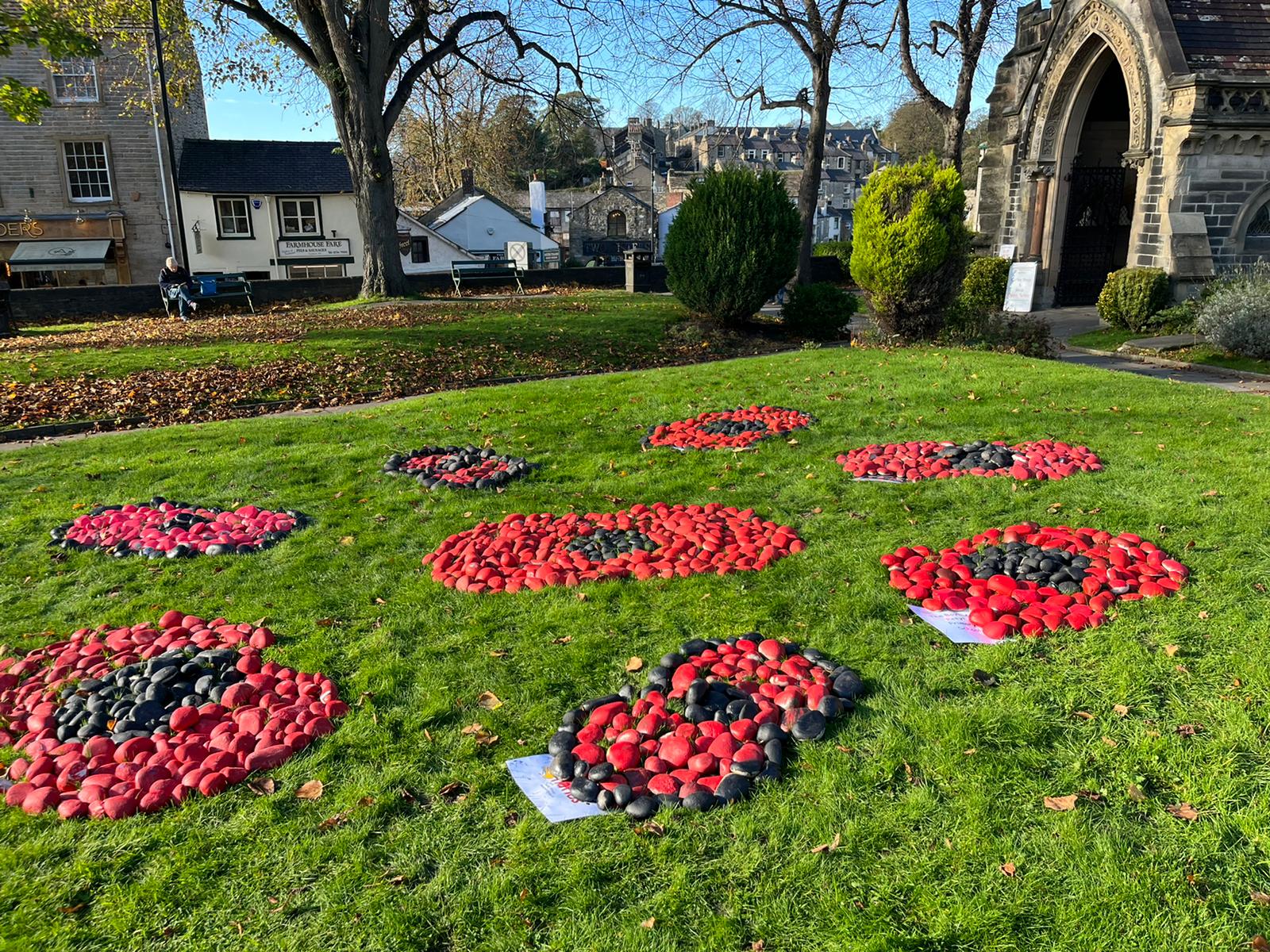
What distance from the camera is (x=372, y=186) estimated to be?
20.2 m

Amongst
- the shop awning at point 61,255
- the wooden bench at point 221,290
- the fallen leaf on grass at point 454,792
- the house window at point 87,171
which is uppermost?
the house window at point 87,171

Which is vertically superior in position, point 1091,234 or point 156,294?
point 1091,234

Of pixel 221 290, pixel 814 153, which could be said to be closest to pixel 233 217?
pixel 221 290

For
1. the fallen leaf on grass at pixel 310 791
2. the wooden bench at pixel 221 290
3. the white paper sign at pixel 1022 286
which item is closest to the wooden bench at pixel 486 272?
the wooden bench at pixel 221 290

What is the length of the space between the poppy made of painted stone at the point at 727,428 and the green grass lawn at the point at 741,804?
139 cm

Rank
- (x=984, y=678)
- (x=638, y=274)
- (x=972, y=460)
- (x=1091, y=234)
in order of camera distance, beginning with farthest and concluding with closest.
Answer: (x=638, y=274), (x=1091, y=234), (x=972, y=460), (x=984, y=678)

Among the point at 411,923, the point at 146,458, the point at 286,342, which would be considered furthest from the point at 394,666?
the point at 286,342

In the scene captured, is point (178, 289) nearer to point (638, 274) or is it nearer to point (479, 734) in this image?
point (638, 274)

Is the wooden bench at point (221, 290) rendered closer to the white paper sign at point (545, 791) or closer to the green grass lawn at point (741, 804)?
the green grass lawn at point (741, 804)

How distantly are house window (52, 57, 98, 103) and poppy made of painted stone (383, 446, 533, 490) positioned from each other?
3366 centimetres

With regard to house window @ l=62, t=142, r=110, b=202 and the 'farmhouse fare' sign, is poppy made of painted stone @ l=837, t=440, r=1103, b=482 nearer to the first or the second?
the 'farmhouse fare' sign

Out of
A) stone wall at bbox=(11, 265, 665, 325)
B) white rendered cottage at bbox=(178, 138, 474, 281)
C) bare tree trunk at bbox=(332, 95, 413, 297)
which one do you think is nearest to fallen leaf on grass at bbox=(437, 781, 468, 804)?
bare tree trunk at bbox=(332, 95, 413, 297)

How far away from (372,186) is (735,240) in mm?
9451

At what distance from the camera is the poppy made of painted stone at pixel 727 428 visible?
8.49 m
